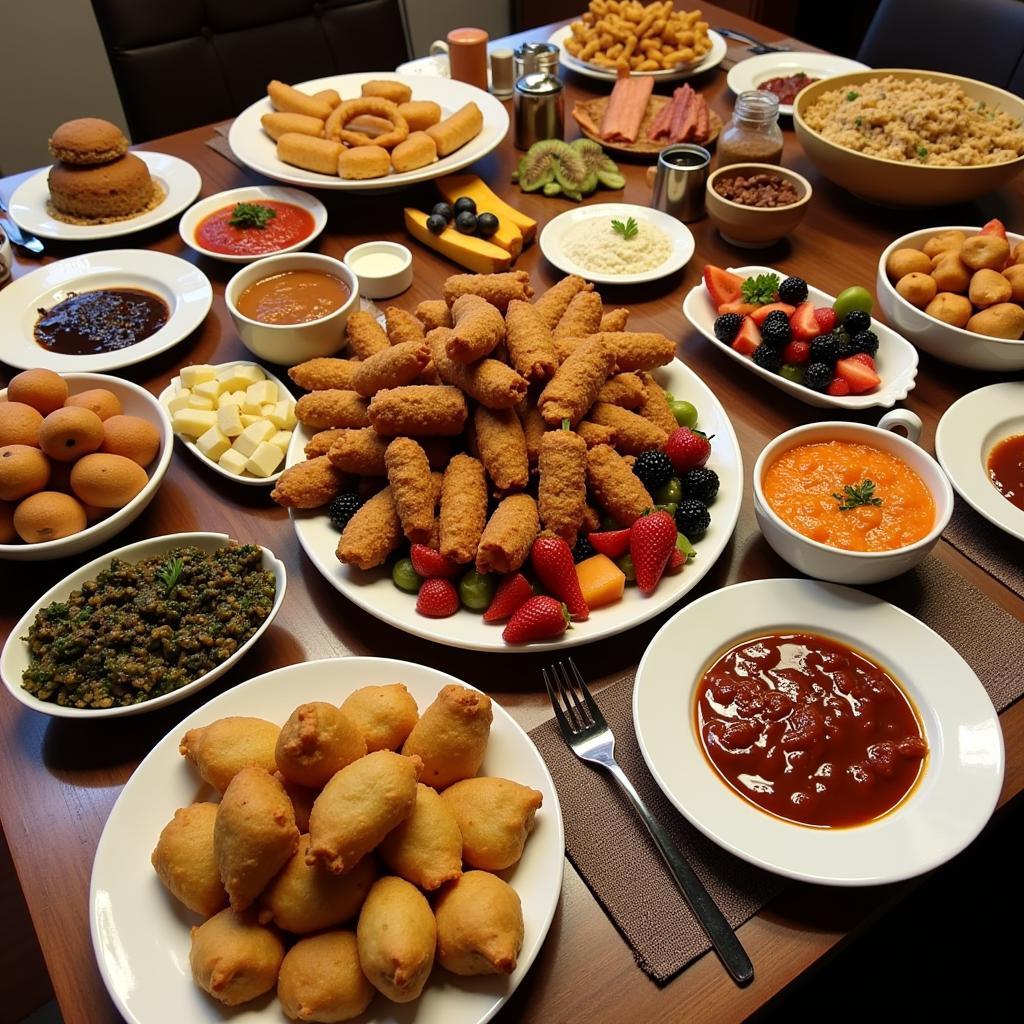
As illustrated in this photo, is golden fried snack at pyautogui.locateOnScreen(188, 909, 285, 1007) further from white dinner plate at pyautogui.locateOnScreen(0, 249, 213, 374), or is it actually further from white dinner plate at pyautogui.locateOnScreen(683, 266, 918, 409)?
white dinner plate at pyautogui.locateOnScreen(683, 266, 918, 409)

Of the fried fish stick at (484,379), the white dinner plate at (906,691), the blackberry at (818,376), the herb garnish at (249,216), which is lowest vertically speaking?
the white dinner plate at (906,691)

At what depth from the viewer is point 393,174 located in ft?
9.61

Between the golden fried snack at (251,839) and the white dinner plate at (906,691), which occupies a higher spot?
the golden fried snack at (251,839)

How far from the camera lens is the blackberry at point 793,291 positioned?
92.1 inches

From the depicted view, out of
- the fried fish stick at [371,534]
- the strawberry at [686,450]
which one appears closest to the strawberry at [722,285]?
the strawberry at [686,450]

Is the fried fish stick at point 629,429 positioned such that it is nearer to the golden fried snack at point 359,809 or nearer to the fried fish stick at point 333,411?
the fried fish stick at point 333,411

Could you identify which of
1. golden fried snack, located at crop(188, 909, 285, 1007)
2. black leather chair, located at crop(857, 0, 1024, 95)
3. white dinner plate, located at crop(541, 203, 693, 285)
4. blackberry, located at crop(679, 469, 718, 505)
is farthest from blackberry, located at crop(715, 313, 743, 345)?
black leather chair, located at crop(857, 0, 1024, 95)

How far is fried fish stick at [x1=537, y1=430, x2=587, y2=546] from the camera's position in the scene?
1759 mm

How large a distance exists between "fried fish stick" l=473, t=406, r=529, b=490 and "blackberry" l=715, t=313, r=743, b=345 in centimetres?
78

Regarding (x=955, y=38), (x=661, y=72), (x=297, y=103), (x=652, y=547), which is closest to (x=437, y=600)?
(x=652, y=547)

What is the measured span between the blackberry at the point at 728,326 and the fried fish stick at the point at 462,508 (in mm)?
910

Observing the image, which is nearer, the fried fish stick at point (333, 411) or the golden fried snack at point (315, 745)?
the golden fried snack at point (315, 745)

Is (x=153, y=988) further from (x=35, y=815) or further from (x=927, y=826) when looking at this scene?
Answer: (x=927, y=826)

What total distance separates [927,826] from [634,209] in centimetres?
222
